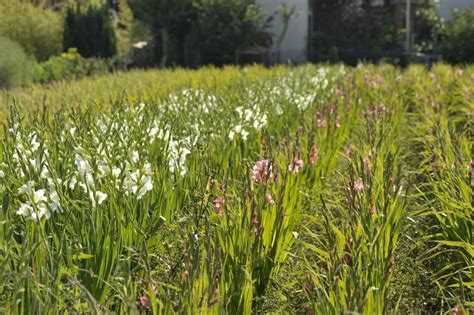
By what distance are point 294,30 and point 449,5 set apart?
16.4 feet

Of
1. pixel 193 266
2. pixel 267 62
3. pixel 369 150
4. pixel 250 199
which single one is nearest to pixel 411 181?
pixel 369 150

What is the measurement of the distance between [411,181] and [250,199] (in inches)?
77.3

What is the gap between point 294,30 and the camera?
878 inches

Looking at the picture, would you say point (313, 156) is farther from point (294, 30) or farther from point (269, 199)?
point (294, 30)

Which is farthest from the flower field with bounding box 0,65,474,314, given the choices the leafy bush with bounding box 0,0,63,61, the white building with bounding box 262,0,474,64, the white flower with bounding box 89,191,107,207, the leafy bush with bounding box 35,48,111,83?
the white building with bounding box 262,0,474,64

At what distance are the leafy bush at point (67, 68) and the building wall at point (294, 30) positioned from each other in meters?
8.65

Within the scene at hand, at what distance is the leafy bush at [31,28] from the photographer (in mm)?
15375

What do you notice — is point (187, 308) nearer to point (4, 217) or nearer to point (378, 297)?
point (378, 297)

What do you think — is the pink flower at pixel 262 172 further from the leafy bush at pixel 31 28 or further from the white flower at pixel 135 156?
the leafy bush at pixel 31 28

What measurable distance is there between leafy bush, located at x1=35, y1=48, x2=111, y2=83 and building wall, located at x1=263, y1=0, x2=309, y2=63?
28.4 ft

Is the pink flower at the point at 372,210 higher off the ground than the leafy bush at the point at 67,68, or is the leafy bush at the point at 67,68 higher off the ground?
the leafy bush at the point at 67,68

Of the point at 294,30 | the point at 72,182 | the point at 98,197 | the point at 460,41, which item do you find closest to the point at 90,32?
the point at 294,30

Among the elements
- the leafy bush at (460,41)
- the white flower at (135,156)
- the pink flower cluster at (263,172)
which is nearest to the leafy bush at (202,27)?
the leafy bush at (460,41)

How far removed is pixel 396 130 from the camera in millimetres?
5527
